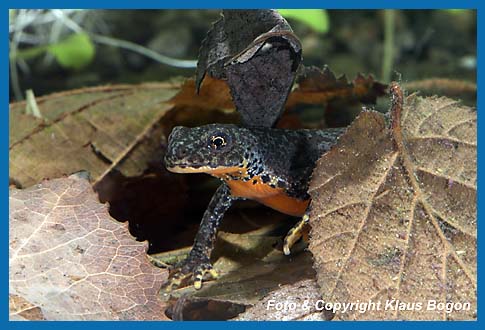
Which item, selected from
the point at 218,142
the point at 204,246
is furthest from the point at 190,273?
the point at 218,142

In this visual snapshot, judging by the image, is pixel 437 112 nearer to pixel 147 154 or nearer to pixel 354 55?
pixel 147 154

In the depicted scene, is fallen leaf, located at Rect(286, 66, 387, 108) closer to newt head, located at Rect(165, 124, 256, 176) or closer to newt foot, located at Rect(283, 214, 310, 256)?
newt head, located at Rect(165, 124, 256, 176)

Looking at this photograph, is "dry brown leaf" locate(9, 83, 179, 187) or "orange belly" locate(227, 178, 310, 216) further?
"dry brown leaf" locate(9, 83, 179, 187)

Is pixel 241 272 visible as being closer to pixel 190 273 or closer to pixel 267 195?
pixel 190 273

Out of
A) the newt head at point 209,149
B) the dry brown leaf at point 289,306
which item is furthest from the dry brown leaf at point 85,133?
the dry brown leaf at point 289,306

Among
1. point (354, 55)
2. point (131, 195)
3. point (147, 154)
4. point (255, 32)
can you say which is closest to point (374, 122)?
point (255, 32)

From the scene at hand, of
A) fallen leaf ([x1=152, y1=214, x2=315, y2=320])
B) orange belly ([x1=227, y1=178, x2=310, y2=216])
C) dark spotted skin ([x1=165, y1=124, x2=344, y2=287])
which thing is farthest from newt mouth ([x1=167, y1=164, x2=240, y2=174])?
fallen leaf ([x1=152, y1=214, x2=315, y2=320])
